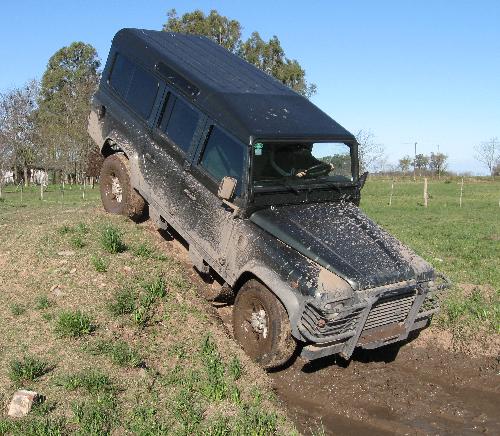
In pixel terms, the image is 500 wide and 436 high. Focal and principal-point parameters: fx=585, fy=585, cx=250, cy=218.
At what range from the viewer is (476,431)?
18.7ft

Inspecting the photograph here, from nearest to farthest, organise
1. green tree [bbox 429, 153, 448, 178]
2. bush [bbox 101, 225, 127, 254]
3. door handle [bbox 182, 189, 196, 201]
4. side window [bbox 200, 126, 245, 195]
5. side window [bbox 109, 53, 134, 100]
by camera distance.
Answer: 1. side window [bbox 200, 126, 245, 195]
2. door handle [bbox 182, 189, 196, 201]
3. bush [bbox 101, 225, 127, 254]
4. side window [bbox 109, 53, 134, 100]
5. green tree [bbox 429, 153, 448, 178]

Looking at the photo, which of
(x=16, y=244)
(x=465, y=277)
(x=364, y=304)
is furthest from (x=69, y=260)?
(x=465, y=277)

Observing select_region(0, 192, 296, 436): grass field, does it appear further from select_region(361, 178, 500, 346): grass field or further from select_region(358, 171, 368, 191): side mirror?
select_region(361, 178, 500, 346): grass field

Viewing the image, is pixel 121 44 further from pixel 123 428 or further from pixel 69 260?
pixel 123 428

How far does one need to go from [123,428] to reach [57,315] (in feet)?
6.93

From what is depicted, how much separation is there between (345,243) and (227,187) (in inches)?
54.2

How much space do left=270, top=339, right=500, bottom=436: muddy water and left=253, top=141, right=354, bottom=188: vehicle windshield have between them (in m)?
2.11

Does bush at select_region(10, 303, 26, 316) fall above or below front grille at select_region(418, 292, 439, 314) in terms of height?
below

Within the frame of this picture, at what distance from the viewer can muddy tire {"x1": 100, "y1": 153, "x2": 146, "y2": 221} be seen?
8.54m

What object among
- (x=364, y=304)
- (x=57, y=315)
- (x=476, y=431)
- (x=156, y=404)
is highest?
(x=364, y=304)

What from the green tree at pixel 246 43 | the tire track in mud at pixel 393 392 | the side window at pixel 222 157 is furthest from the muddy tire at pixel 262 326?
the green tree at pixel 246 43

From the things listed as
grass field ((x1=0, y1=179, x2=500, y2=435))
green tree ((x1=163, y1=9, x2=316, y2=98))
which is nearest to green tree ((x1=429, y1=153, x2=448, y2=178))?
green tree ((x1=163, y1=9, x2=316, y2=98))

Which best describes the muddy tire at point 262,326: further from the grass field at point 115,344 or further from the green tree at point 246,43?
the green tree at point 246,43

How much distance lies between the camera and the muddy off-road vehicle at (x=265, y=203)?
18.7ft
